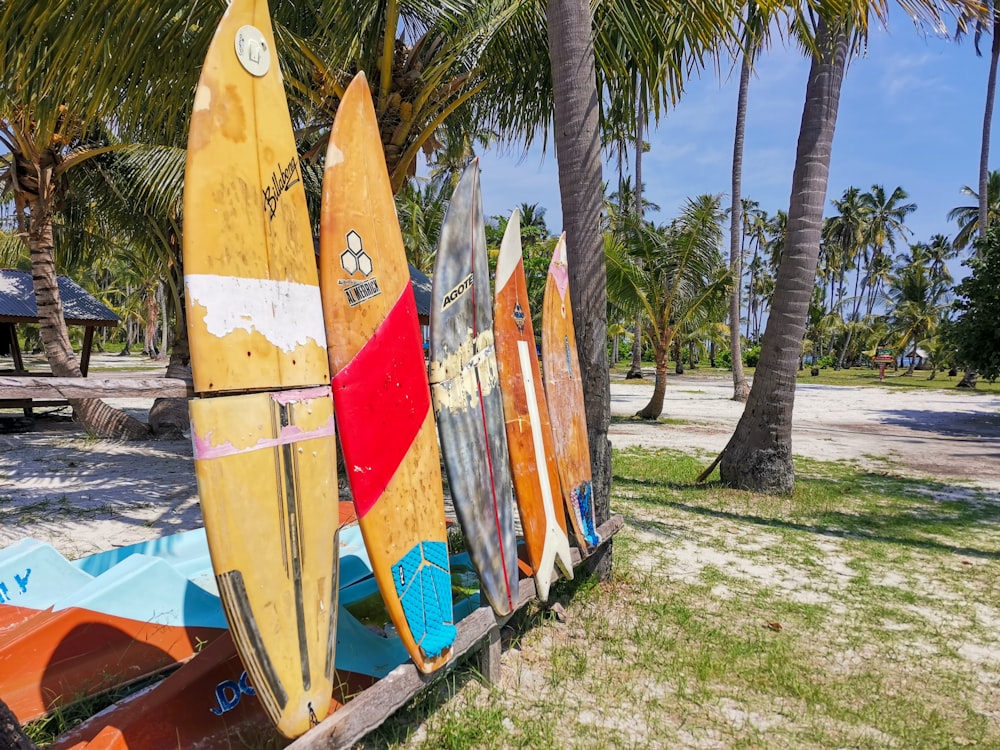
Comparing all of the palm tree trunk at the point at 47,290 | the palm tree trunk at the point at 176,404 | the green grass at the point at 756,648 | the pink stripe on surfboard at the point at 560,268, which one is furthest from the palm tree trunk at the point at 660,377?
the palm tree trunk at the point at 47,290

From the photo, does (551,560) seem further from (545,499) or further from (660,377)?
(660,377)

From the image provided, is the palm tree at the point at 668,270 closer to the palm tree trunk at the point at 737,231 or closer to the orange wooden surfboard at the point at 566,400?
the palm tree trunk at the point at 737,231

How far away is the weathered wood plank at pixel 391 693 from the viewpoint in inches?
73.5

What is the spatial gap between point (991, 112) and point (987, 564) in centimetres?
2282

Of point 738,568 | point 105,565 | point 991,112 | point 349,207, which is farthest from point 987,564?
point 991,112

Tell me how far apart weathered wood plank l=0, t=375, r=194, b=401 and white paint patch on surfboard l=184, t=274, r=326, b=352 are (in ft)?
0.88

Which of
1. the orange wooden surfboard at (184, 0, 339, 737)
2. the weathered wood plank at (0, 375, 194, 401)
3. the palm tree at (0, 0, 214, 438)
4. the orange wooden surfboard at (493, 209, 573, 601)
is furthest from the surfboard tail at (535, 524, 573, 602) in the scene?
the palm tree at (0, 0, 214, 438)

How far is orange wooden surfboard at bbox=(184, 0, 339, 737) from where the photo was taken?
5.59ft

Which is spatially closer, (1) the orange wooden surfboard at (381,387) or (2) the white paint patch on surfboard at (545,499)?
→ (1) the orange wooden surfboard at (381,387)

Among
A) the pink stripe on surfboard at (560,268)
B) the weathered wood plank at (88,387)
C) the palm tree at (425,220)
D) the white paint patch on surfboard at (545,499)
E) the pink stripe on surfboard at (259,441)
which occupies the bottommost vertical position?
the white paint patch on surfboard at (545,499)

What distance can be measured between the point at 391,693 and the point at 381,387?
108 cm

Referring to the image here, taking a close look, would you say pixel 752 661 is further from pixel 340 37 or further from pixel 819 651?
pixel 340 37

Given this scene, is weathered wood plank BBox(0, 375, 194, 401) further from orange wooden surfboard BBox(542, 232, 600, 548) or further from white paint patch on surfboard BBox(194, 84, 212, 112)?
orange wooden surfboard BBox(542, 232, 600, 548)

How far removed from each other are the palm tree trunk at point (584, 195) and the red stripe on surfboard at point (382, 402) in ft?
5.51
